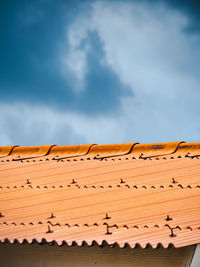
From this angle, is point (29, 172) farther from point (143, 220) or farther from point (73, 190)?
point (143, 220)

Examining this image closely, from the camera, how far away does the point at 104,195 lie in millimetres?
4512

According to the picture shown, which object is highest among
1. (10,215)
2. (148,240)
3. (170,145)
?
(170,145)

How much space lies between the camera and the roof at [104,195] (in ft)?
12.5

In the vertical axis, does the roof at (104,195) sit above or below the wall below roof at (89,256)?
above

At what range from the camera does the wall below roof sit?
12.4 feet

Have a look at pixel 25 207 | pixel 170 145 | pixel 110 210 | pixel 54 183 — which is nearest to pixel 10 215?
pixel 25 207

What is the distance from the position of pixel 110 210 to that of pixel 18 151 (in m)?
2.52

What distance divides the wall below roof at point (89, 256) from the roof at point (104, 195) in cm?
23

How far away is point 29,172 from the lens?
538 cm

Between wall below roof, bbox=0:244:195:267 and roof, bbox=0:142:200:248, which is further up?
roof, bbox=0:142:200:248

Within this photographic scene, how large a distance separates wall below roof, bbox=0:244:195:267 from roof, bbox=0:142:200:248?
0.23 m

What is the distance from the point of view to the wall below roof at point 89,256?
12.4 ft

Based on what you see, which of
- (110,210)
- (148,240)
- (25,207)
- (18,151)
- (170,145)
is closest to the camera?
(148,240)

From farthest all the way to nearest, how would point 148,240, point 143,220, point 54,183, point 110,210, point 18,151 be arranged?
point 18,151, point 54,183, point 110,210, point 143,220, point 148,240
